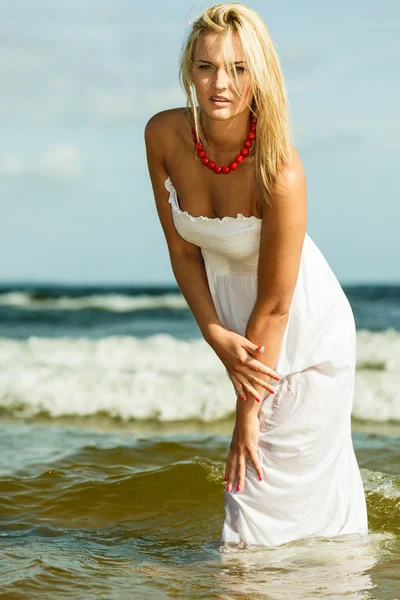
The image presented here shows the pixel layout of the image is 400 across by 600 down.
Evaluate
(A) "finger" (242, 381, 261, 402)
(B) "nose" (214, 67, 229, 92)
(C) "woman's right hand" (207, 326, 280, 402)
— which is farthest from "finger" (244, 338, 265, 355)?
→ (B) "nose" (214, 67, 229, 92)

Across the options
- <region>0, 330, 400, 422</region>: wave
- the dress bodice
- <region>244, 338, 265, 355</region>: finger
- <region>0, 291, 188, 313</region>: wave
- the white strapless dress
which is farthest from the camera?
<region>0, 291, 188, 313</region>: wave

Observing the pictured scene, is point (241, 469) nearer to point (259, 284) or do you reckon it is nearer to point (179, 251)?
Result: point (259, 284)

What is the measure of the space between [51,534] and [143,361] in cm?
803

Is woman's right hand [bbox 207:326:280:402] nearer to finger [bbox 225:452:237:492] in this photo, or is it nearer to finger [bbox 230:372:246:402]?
finger [bbox 230:372:246:402]

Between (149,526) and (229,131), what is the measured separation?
260 cm

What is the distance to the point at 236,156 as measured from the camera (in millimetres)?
3279

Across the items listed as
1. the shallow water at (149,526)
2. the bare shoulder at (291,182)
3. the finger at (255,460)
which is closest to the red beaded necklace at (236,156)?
the bare shoulder at (291,182)

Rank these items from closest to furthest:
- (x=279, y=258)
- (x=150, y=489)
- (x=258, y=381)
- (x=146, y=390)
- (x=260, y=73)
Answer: (x=260, y=73) → (x=279, y=258) → (x=258, y=381) → (x=150, y=489) → (x=146, y=390)

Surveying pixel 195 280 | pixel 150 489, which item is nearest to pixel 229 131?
pixel 195 280

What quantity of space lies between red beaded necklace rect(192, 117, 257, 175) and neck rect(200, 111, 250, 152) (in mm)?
24

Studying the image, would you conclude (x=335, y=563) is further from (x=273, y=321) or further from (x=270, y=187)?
(x=270, y=187)

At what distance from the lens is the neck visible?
3238 mm

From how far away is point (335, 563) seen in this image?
3623 millimetres

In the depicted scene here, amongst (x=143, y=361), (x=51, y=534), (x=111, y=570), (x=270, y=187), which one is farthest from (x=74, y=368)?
(x=270, y=187)
